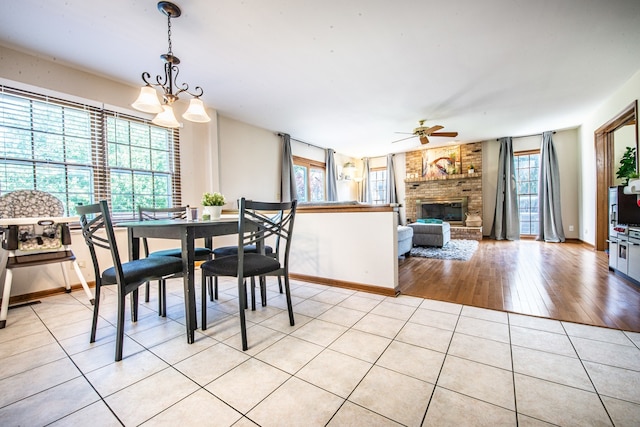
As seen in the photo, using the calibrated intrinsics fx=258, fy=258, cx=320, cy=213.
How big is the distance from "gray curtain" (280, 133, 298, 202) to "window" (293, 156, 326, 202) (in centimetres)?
53

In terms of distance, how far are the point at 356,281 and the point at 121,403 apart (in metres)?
2.06

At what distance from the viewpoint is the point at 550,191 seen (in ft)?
19.5

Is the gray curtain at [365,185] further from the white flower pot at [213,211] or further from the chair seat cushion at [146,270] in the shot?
the chair seat cushion at [146,270]

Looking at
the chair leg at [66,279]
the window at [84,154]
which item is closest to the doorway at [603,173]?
the window at [84,154]

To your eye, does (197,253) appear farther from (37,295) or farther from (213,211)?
(37,295)

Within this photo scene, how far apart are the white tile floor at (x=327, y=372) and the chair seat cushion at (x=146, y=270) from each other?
439mm

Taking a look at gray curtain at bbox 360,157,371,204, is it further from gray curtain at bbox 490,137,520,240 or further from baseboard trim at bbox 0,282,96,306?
baseboard trim at bbox 0,282,96,306

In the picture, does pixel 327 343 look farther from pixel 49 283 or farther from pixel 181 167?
pixel 181 167

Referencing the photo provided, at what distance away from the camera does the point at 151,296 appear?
2635 mm

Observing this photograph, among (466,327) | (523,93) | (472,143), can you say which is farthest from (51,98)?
(472,143)

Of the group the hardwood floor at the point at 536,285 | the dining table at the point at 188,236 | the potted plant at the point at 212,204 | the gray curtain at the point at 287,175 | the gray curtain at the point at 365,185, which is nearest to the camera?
the dining table at the point at 188,236

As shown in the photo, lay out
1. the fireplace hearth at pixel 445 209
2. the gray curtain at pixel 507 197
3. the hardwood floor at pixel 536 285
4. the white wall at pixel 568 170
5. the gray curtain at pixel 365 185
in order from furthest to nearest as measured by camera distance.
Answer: the gray curtain at pixel 365 185 → the fireplace hearth at pixel 445 209 → the gray curtain at pixel 507 197 → the white wall at pixel 568 170 → the hardwood floor at pixel 536 285

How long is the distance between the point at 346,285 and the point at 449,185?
567cm

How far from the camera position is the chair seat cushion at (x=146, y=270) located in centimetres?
159
